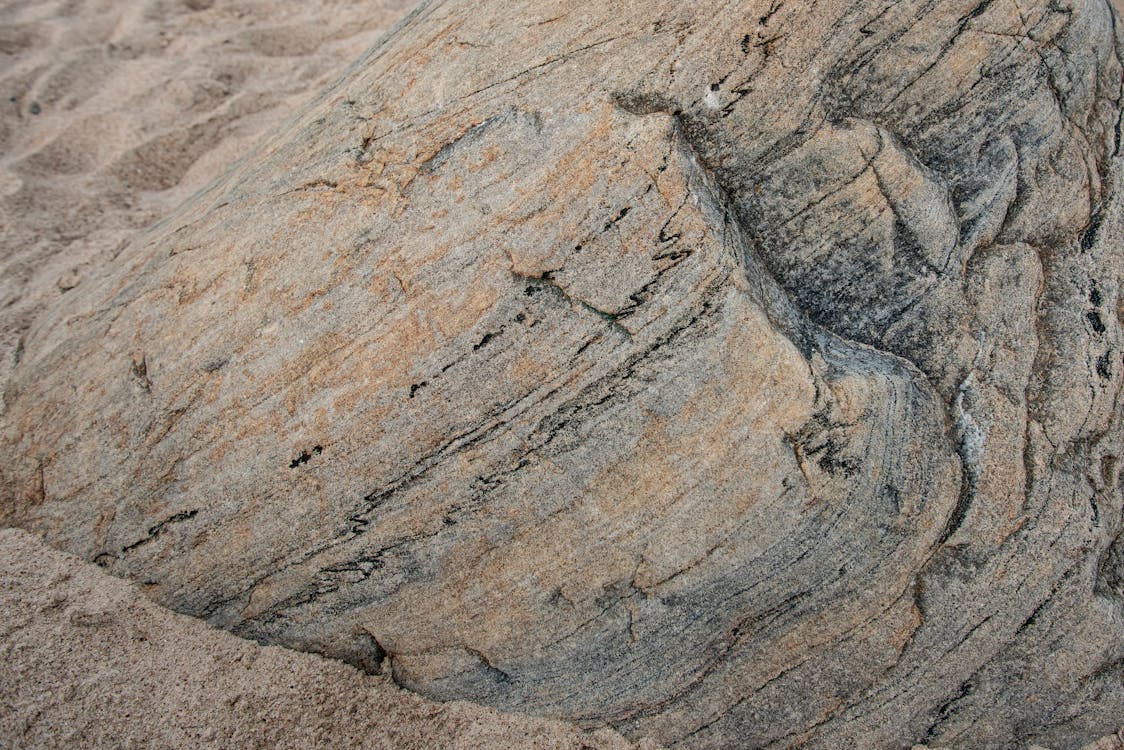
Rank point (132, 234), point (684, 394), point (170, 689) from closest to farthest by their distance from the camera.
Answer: point (684, 394), point (170, 689), point (132, 234)

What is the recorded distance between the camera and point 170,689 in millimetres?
2348

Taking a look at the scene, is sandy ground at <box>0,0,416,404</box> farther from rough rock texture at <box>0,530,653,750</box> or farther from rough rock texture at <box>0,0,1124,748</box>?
Answer: rough rock texture at <box>0,0,1124,748</box>

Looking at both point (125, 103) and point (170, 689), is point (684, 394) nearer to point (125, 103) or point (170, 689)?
point (170, 689)

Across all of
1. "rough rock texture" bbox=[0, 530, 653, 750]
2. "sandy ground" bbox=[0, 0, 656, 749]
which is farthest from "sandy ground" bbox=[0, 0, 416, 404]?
"rough rock texture" bbox=[0, 530, 653, 750]

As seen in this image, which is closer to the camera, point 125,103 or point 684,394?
point 684,394

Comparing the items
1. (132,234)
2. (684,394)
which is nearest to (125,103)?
(132,234)

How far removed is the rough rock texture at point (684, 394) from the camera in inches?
84.7

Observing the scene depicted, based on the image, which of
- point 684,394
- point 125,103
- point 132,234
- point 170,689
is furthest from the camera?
point 125,103

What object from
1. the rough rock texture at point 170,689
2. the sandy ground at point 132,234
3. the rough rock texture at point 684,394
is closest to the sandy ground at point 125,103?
the sandy ground at point 132,234

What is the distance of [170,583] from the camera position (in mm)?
2455

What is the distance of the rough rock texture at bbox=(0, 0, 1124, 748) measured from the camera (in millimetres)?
2152

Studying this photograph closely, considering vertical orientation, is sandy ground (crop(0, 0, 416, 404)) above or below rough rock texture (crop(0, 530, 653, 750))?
above

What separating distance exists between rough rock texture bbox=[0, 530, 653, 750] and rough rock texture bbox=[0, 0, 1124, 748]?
A: 73mm

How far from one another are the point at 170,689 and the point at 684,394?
1801mm
